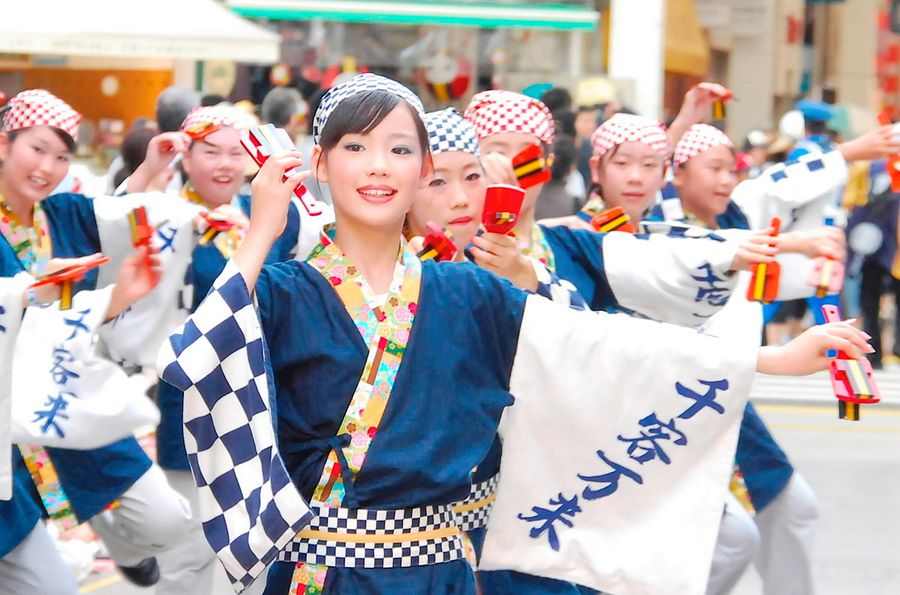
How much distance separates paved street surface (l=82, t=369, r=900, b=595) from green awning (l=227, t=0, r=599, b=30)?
765cm

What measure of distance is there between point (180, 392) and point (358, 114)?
6.70 feet

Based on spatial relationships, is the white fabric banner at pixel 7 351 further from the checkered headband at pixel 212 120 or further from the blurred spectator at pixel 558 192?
the blurred spectator at pixel 558 192

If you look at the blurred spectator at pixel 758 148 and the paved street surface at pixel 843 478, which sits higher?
the blurred spectator at pixel 758 148

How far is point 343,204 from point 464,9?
599 inches

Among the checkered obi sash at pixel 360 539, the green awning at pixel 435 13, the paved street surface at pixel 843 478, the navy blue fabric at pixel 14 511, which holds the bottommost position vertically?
the paved street surface at pixel 843 478

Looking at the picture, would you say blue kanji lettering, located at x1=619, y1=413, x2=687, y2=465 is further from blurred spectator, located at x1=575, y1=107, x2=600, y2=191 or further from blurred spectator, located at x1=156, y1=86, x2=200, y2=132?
blurred spectator, located at x1=575, y1=107, x2=600, y2=191

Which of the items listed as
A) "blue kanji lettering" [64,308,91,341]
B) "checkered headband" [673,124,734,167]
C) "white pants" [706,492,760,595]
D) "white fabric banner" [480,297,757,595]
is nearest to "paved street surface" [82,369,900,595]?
"white pants" [706,492,760,595]

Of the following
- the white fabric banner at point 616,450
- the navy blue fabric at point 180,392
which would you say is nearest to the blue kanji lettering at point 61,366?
the navy blue fabric at point 180,392

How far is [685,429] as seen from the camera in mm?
3238

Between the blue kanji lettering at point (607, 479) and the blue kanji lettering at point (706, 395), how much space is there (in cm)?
19

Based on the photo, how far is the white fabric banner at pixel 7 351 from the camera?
11.6 ft

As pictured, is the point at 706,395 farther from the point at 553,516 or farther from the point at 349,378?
the point at 349,378

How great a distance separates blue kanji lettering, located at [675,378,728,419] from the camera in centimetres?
317

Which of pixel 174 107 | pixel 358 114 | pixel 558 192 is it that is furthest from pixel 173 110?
pixel 358 114
